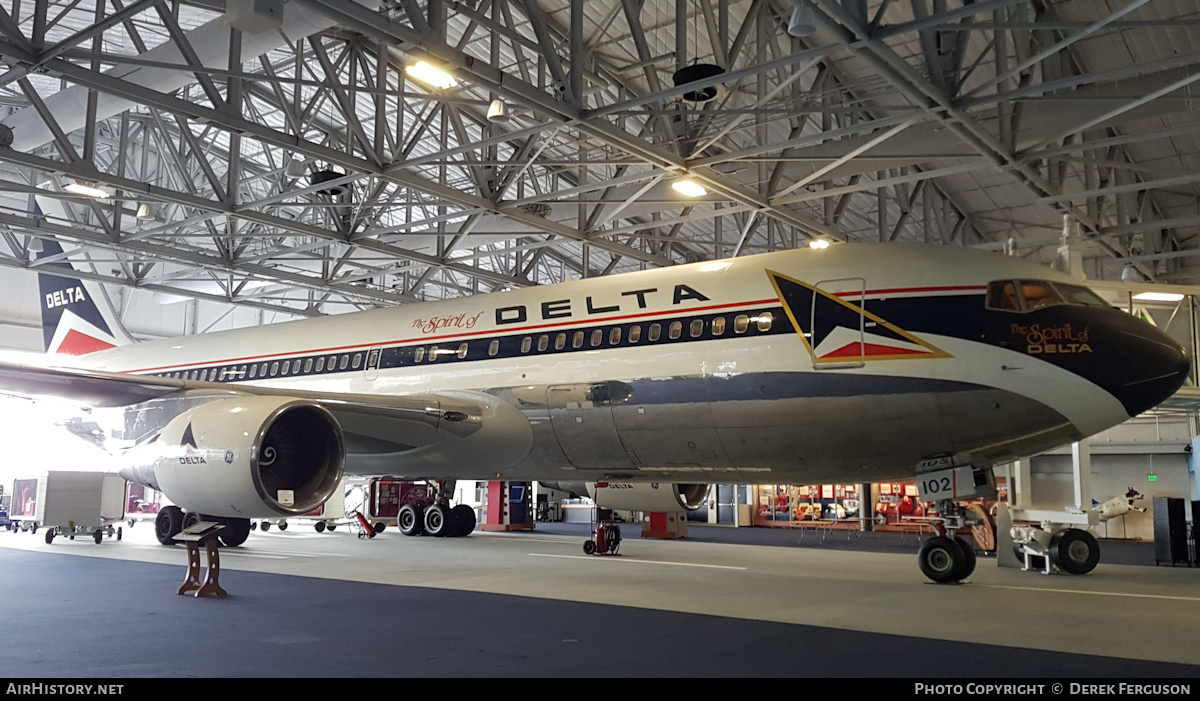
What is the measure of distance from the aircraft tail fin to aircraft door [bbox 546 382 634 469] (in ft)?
42.0

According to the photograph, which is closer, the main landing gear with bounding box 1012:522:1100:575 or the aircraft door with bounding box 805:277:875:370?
the aircraft door with bounding box 805:277:875:370

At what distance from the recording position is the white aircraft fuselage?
8852mm

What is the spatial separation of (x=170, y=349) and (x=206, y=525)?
9481 mm

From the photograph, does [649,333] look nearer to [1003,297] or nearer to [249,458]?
[1003,297]

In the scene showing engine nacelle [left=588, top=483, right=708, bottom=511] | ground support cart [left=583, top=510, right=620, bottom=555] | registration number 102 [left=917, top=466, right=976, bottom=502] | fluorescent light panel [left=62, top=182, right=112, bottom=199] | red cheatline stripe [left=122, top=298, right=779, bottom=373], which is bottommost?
ground support cart [left=583, top=510, right=620, bottom=555]

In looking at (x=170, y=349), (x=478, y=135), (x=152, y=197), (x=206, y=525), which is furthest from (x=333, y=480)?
(x=478, y=135)

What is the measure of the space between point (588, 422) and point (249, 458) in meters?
3.99

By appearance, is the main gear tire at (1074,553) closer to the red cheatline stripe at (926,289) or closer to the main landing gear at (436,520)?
the red cheatline stripe at (926,289)

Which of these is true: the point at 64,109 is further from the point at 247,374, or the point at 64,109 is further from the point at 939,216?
the point at 939,216

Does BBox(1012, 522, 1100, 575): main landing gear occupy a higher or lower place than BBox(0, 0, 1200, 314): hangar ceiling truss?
lower

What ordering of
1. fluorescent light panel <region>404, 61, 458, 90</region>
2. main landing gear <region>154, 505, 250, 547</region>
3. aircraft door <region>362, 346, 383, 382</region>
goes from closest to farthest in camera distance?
fluorescent light panel <region>404, 61, 458, 90</region> < aircraft door <region>362, 346, 383, 382</region> < main landing gear <region>154, 505, 250, 547</region>

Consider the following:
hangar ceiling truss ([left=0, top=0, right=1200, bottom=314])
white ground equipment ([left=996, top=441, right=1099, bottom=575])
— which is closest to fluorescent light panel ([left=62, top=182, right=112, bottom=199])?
hangar ceiling truss ([left=0, top=0, right=1200, bottom=314])

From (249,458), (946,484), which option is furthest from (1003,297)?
(249,458)

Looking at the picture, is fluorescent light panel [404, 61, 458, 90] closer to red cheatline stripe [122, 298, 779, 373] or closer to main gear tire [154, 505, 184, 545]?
red cheatline stripe [122, 298, 779, 373]
